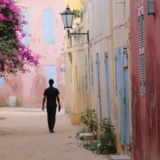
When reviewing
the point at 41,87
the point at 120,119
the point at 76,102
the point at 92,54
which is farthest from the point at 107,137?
the point at 41,87

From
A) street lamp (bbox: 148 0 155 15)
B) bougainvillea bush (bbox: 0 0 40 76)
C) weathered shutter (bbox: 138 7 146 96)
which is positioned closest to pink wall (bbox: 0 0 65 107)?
bougainvillea bush (bbox: 0 0 40 76)

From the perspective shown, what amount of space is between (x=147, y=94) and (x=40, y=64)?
32129mm

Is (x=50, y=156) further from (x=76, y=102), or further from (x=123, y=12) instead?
(x=76, y=102)

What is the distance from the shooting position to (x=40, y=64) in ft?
133

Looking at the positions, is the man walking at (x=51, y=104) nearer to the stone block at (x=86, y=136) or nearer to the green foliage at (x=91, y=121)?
the green foliage at (x=91, y=121)

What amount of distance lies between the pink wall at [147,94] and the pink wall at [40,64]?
98.3 feet

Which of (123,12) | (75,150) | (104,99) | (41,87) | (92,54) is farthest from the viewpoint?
(41,87)

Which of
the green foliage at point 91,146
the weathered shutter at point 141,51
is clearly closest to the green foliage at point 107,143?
the green foliage at point 91,146

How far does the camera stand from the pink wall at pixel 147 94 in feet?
26.1

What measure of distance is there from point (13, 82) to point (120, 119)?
2874 cm

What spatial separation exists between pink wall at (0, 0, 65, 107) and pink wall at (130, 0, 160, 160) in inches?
1180

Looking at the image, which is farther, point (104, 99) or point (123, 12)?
point (104, 99)

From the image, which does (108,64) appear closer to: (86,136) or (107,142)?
(107,142)

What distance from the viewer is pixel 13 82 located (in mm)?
40531
